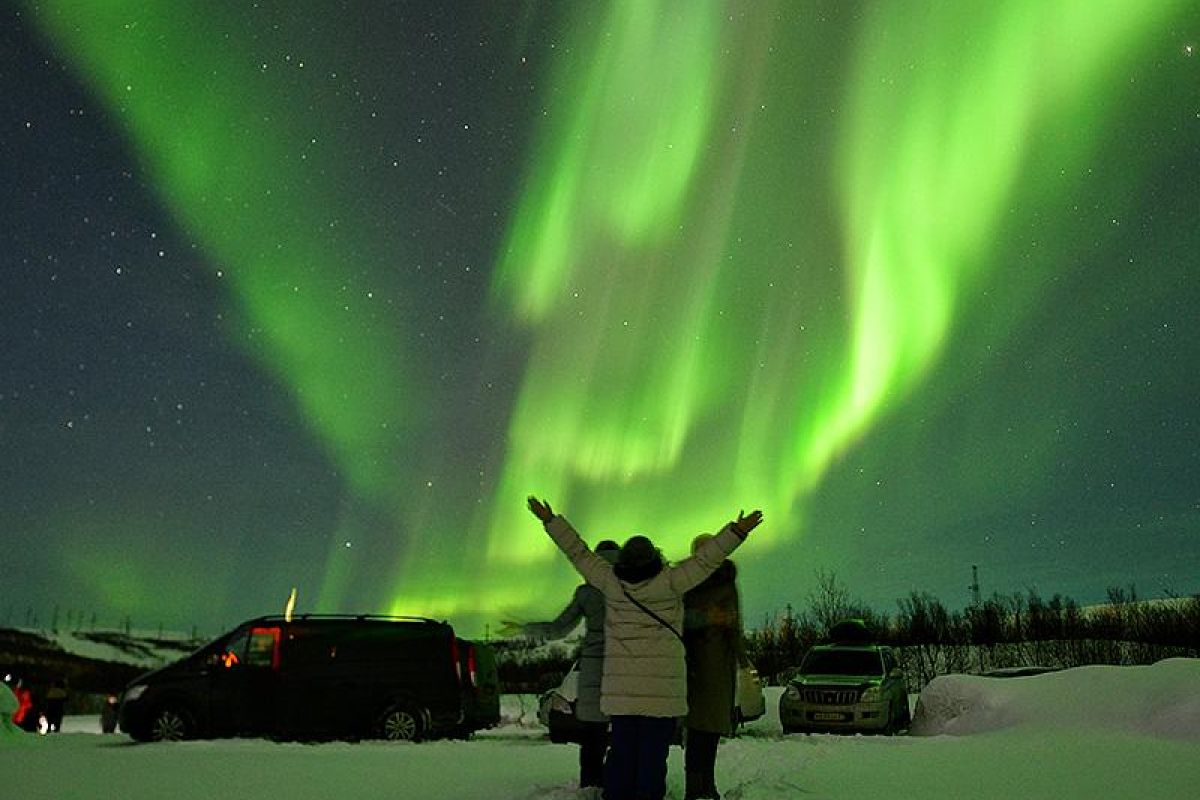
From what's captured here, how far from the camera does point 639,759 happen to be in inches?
289

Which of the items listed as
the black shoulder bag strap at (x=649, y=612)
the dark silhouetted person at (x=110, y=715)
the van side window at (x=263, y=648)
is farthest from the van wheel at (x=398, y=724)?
the black shoulder bag strap at (x=649, y=612)

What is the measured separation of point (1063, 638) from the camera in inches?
2208

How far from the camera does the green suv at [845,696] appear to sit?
20.1m

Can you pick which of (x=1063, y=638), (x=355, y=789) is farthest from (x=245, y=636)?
(x=1063, y=638)

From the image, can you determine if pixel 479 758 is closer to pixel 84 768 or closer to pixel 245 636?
pixel 84 768

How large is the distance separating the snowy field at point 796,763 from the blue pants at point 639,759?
1359 mm

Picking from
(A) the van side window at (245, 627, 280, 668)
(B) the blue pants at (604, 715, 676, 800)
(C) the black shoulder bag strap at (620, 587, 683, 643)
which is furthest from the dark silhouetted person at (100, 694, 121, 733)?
(C) the black shoulder bag strap at (620, 587, 683, 643)

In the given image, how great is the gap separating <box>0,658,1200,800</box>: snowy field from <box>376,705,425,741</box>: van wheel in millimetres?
899

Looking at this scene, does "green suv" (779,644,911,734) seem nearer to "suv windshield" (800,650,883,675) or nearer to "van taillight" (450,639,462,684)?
"suv windshield" (800,650,883,675)

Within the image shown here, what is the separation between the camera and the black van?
16.8 metres

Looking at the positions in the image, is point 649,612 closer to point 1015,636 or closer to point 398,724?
point 398,724

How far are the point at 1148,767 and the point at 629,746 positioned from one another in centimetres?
743

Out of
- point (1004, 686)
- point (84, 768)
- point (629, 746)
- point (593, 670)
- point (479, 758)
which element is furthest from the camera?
point (1004, 686)

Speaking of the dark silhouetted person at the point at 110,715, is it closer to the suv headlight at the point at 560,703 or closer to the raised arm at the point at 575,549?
the suv headlight at the point at 560,703
